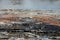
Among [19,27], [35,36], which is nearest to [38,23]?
[19,27]

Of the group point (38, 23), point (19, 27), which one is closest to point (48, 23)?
point (38, 23)

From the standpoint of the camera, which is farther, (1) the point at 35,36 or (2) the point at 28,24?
(2) the point at 28,24

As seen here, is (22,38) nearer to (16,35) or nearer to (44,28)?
(16,35)

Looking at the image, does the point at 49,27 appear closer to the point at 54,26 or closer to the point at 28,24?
the point at 54,26

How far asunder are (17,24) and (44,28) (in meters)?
0.37

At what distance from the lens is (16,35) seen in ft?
6.60

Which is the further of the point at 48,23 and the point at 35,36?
the point at 48,23

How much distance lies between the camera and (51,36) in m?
1.97

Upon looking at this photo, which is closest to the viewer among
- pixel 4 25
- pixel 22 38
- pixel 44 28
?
pixel 22 38

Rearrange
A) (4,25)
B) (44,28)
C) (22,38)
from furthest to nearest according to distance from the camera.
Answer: (4,25), (44,28), (22,38)

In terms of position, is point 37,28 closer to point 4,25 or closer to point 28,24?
point 28,24

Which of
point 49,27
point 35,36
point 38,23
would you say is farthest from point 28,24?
point 35,36

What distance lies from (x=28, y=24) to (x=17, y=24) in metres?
0.14

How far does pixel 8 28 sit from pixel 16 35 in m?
0.28
